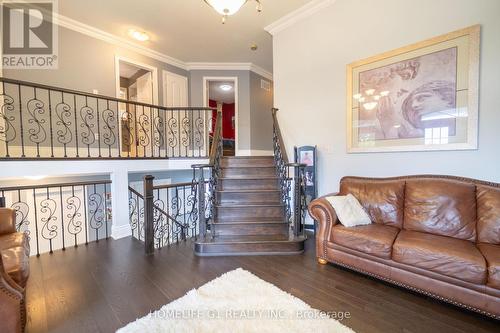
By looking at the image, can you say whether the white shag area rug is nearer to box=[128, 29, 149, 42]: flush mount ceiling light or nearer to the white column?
the white column

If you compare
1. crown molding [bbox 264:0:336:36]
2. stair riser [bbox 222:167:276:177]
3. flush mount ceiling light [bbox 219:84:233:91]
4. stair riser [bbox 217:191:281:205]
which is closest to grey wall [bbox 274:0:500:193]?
crown molding [bbox 264:0:336:36]

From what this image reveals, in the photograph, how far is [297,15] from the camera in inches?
147

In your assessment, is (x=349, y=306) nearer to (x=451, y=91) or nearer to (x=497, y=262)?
(x=497, y=262)

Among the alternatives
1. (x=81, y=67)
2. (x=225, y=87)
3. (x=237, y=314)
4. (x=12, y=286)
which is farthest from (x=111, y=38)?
(x=237, y=314)

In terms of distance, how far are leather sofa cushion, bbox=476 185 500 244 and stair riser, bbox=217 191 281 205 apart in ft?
7.21

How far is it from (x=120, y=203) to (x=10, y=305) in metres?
2.55

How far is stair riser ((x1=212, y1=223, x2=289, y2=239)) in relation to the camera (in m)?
3.09

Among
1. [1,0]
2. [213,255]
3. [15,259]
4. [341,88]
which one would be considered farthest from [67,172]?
[341,88]

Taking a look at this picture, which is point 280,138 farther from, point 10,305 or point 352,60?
point 10,305

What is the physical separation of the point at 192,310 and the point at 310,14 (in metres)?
4.30

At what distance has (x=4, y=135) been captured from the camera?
A: 134 inches

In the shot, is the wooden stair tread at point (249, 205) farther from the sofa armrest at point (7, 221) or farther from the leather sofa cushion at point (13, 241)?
the sofa armrest at point (7, 221)

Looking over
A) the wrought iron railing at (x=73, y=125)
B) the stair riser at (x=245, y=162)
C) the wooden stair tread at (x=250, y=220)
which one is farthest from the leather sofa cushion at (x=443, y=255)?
the wrought iron railing at (x=73, y=125)

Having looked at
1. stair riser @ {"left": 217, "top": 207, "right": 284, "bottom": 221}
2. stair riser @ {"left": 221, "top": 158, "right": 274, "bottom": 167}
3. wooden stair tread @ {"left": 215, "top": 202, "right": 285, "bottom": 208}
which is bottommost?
stair riser @ {"left": 217, "top": 207, "right": 284, "bottom": 221}
